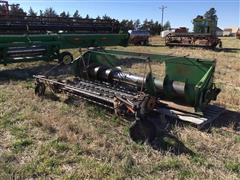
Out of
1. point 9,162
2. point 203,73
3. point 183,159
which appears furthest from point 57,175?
point 203,73

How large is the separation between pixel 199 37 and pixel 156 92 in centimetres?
1697

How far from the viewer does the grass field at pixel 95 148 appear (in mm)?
3340

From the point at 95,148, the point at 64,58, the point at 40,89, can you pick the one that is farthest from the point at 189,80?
the point at 64,58

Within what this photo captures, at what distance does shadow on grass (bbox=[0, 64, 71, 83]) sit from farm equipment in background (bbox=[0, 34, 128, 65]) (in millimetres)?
358

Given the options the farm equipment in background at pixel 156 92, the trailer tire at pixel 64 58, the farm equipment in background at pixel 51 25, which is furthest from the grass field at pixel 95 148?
the farm equipment in background at pixel 51 25

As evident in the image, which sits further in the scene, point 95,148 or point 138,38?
point 138,38

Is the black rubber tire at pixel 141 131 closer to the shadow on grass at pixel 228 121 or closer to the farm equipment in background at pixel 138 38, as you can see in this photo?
the shadow on grass at pixel 228 121

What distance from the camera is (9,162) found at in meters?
3.50

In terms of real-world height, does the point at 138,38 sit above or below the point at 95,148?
above

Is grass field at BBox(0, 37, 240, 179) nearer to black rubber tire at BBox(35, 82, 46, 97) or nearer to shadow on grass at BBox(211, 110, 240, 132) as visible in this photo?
shadow on grass at BBox(211, 110, 240, 132)

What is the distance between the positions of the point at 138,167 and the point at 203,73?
2177 mm

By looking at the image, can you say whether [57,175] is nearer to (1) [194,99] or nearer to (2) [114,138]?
(2) [114,138]

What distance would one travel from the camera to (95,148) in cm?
387

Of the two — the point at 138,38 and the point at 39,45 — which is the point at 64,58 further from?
the point at 138,38
